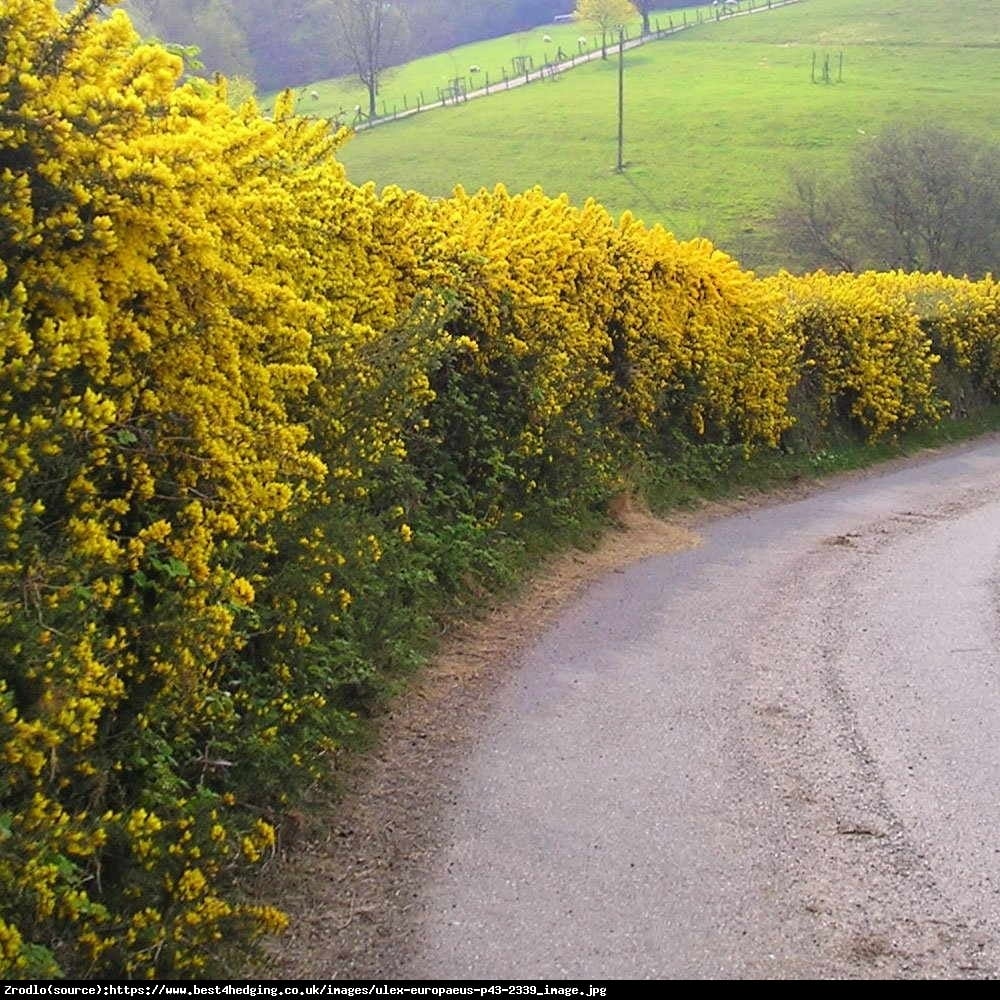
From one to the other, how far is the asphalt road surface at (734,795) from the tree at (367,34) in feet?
229

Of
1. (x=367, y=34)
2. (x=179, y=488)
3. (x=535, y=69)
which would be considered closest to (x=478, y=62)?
(x=535, y=69)

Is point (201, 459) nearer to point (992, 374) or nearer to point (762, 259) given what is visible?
point (992, 374)

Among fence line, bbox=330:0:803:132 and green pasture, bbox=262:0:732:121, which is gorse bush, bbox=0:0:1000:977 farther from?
green pasture, bbox=262:0:732:121

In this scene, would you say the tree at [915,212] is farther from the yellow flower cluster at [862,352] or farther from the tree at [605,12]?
the tree at [605,12]

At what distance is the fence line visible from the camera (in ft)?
263

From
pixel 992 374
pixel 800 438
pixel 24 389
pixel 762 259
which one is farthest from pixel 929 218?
pixel 24 389

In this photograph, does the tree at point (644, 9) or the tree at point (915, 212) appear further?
the tree at point (644, 9)

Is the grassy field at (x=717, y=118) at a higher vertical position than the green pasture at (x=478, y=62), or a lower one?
lower

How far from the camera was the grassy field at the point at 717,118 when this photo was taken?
2381 inches

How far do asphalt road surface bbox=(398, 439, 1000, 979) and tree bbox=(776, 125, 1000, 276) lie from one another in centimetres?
3626

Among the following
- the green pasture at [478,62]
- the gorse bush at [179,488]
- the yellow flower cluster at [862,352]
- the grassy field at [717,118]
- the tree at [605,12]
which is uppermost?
the tree at [605,12]

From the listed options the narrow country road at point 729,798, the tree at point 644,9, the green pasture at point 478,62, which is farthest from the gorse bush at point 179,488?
the tree at point 644,9

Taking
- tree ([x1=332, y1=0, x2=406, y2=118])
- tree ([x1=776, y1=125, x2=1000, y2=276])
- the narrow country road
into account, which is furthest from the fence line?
the narrow country road

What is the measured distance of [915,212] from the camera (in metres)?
45.3
